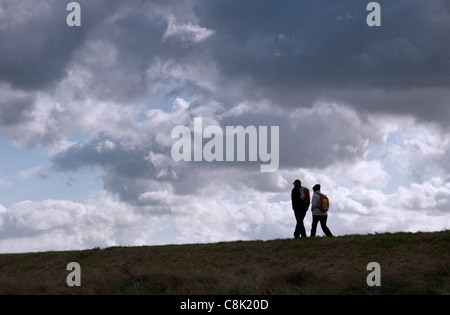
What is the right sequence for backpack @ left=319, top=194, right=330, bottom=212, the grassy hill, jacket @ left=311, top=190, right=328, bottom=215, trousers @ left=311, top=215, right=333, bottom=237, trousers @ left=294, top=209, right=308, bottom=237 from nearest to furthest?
the grassy hill → backpack @ left=319, top=194, right=330, bottom=212 → jacket @ left=311, top=190, right=328, bottom=215 → trousers @ left=311, top=215, right=333, bottom=237 → trousers @ left=294, top=209, right=308, bottom=237

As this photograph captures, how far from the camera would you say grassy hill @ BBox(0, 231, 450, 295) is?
11555 mm

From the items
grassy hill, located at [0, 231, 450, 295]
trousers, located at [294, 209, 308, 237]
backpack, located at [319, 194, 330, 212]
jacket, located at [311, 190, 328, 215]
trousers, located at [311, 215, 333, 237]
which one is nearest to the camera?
grassy hill, located at [0, 231, 450, 295]

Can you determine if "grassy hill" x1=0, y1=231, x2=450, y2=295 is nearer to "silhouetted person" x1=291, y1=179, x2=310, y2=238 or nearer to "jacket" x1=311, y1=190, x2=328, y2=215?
"silhouetted person" x1=291, y1=179, x2=310, y2=238

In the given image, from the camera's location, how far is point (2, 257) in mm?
26375

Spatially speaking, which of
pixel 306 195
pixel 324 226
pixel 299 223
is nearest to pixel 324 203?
pixel 306 195

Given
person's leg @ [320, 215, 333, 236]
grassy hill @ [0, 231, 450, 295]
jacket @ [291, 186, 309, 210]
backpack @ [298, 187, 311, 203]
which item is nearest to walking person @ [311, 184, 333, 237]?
person's leg @ [320, 215, 333, 236]

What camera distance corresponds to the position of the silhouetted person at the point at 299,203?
2031cm

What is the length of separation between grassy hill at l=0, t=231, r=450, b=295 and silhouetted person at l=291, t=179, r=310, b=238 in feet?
2.93

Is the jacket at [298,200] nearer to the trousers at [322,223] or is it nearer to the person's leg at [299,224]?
the person's leg at [299,224]

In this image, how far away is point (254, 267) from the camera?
16953 millimetres

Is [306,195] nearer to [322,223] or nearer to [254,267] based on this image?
[322,223]
